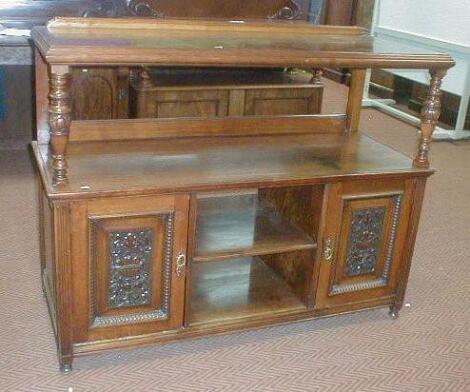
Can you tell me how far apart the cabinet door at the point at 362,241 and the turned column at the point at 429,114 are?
11 cm

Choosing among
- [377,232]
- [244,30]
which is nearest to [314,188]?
[377,232]

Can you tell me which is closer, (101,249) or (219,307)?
(101,249)

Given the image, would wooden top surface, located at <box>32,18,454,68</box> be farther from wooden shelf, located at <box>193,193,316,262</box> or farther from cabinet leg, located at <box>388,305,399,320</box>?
cabinet leg, located at <box>388,305,399,320</box>

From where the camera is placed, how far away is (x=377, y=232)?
2.33 meters

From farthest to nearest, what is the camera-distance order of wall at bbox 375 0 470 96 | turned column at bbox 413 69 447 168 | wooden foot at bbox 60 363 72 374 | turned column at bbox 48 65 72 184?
wall at bbox 375 0 470 96 < turned column at bbox 413 69 447 168 < wooden foot at bbox 60 363 72 374 < turned column at bbox 48 65 72 184

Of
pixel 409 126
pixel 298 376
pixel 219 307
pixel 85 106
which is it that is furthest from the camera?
pixel 409 126

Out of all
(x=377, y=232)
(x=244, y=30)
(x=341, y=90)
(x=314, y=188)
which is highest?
(x=244, y=30)

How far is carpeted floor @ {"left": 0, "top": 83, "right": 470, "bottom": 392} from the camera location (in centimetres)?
209

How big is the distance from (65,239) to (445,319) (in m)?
1.54

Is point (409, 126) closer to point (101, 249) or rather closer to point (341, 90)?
point (341, 90)

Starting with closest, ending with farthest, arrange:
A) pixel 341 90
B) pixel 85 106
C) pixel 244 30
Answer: pixel 244 30
pixel 85 106
pixel 341 90

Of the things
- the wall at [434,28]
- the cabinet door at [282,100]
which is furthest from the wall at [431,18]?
the cabinet door at [282,100]

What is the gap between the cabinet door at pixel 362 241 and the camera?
2214mm

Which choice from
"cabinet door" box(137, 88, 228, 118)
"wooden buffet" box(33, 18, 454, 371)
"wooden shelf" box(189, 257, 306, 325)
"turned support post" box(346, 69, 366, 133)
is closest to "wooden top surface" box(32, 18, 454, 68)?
"wooden buffet" box(33, 18, 454, 371)
